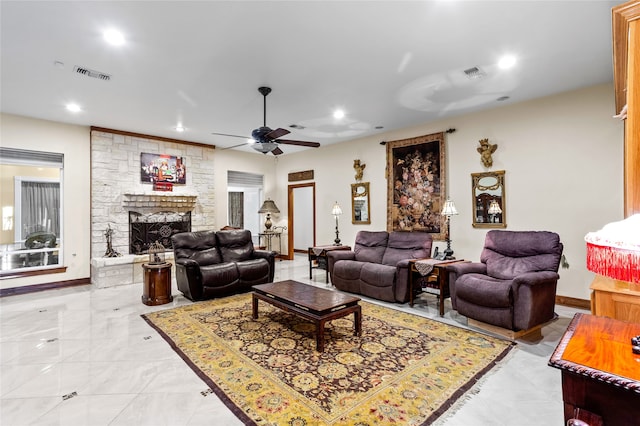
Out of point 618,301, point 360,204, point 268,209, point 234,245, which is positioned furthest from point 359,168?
point 618,301

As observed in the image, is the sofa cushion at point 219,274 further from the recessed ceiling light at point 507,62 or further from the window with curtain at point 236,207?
the window with curtain at point 236,207

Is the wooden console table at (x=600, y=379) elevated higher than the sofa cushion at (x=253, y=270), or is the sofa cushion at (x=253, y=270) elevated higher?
the wooden console table at (x=600, y=379)

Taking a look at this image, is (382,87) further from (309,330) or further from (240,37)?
(309,330)

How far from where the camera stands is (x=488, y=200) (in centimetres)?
476

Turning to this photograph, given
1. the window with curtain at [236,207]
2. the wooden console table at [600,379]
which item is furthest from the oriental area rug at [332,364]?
the window with curtain at [236,207]

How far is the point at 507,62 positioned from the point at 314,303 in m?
3.20

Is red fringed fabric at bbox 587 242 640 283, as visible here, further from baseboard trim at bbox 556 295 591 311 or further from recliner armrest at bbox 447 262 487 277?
baseboard trim at bbox 556 295 591 311

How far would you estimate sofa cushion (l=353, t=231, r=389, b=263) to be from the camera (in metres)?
4.97

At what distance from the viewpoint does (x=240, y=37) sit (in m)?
2.80

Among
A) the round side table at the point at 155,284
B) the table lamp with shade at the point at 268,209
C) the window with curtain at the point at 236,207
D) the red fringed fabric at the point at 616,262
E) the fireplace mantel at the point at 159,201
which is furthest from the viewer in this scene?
the window with curtain at the point at 236,207

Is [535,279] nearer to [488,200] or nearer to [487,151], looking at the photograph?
[488,200]

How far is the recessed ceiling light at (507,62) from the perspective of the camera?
317cm

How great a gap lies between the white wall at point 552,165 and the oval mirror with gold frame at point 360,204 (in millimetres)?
1514

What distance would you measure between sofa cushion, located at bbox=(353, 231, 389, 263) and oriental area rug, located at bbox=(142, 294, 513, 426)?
1288 mm
